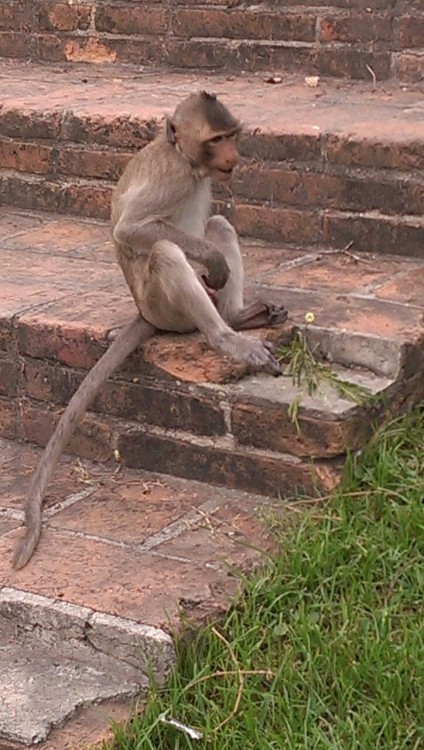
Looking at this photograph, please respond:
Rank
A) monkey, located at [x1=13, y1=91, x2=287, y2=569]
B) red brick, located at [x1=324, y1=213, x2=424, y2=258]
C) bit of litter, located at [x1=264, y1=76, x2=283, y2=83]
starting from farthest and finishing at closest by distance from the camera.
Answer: bit of litter, located at [x1=264, y1=76, x2=283, y2=83] < red brick, located at [x1=324, y1=213, x2=424, y2=258] < monkey, located at [x1=13, y1=91, x2=287, y2=569]

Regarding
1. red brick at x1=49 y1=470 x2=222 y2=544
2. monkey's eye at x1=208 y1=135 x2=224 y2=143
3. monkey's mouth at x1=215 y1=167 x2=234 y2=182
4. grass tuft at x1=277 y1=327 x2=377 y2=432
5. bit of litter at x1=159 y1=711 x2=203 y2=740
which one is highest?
monkey's eye at x1=208 y1=135 x2=224 y2=143

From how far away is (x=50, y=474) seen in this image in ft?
12.3

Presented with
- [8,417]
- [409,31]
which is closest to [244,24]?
[409,31]

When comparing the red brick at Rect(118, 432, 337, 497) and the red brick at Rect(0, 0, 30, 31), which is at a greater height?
the red brick at Rect(0, 0, 30, 31)

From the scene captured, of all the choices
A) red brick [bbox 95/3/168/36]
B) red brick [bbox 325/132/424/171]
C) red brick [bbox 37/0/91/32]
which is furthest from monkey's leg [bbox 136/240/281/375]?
red brick [bbox 37/0/91/32]

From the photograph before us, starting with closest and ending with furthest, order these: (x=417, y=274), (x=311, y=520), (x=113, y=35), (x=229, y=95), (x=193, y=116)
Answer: (x=311, y=520)
(x=193, y=116)
(x=417, y=274)
(x=229, y=95)
(x=113, y=35)

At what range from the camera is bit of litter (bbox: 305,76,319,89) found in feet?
19.0

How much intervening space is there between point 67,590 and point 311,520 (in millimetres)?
691

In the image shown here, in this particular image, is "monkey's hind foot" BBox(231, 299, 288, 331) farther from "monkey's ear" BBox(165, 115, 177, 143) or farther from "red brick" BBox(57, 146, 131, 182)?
"red brick" BBox(57, 146, 131, 182)

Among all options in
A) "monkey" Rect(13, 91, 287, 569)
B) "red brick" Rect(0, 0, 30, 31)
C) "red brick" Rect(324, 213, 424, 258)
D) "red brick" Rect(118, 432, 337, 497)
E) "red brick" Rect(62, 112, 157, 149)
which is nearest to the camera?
"red brick" Rect(118, 432, 337, 497)

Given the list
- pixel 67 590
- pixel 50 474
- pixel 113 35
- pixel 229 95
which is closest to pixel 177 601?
pixel 67 590

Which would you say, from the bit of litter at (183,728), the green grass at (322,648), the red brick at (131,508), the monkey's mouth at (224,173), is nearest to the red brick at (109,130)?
the monkey's mouth at (224,173)

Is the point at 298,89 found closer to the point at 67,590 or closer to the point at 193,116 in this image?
the point at 193,116

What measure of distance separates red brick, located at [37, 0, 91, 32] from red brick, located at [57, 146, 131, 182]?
1.27 m
